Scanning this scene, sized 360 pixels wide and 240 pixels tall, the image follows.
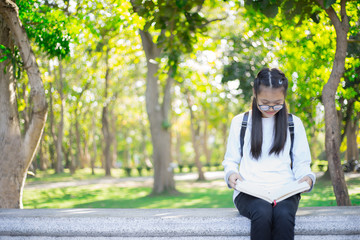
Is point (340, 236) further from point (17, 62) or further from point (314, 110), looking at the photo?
point (17, 62)

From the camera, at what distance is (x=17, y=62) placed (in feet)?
19.8

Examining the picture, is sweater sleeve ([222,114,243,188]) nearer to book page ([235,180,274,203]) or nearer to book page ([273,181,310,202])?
book page ([235,180,274,203])


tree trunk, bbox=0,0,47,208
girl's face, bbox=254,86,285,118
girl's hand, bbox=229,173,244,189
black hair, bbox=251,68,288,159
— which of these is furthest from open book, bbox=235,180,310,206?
tree trunk, bbox=0,0,47,208

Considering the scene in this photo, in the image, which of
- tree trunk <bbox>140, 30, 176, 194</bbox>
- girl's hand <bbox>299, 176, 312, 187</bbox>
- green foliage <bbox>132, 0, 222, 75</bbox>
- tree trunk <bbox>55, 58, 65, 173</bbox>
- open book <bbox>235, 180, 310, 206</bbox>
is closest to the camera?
open book <bbox>235, 180, 310, 206</bbox>

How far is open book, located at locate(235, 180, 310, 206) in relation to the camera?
3115 mm

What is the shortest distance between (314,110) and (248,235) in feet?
16.4

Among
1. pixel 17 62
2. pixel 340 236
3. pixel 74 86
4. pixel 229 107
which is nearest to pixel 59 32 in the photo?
pixel 17 62

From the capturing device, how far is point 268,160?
3326mm

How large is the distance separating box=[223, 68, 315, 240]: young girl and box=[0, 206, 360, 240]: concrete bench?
0.90 ft

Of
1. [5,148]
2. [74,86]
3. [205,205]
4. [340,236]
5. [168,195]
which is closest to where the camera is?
[340,236]

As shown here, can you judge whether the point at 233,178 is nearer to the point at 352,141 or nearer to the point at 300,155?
the point at 300,155

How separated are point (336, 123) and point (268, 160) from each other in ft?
6.23

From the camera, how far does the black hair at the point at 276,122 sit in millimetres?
3305

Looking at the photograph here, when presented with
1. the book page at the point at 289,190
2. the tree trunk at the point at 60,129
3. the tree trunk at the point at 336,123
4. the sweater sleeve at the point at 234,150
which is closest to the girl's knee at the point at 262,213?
the book page at the point at 289,190
